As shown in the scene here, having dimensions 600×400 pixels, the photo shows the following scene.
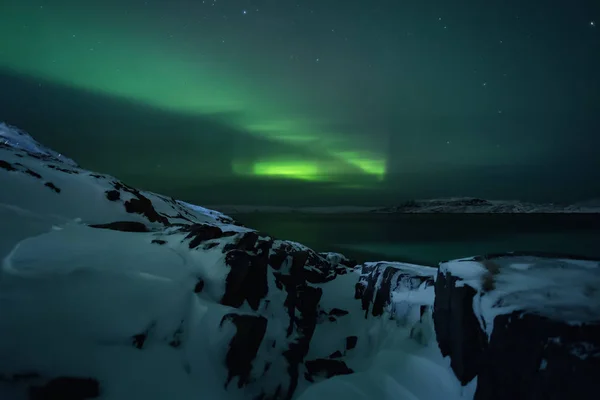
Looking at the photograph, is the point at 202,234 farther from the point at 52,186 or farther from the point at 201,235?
the point at 52,186

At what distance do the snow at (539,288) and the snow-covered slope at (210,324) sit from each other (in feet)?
0.18

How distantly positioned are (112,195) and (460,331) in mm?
22833

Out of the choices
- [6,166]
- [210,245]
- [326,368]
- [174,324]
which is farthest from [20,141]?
[326,368]

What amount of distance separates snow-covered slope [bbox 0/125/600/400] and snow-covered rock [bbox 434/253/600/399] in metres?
0.06

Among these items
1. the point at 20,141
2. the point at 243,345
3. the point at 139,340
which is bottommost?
the point at 243,345

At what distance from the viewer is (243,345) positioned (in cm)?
906

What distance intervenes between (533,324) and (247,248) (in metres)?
9.66

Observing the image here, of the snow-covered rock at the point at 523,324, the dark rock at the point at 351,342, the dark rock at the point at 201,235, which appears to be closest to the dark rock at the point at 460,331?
the snow-covered rock at the point at 523,324

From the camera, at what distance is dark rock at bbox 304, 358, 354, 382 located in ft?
35.3

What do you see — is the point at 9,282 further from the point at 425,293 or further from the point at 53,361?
the point at 425,293

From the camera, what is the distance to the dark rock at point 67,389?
18.8ft

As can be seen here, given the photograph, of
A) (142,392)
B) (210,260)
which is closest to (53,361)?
(142,392)

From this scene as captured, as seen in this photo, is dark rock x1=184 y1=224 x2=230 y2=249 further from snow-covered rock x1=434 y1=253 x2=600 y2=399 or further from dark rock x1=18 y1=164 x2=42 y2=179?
dark rock x1=18 y1=164 x2=42 y2=179

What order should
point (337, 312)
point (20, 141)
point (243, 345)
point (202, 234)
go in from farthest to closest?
point (20, 141) < point (337, 312) < point (202, 234) < point (243, 345)
